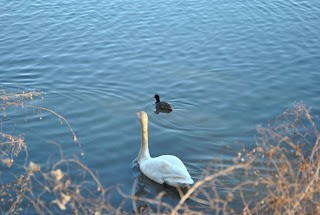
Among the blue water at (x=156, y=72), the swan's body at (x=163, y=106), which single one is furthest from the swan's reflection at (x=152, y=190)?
the swan's body at (x=163, y=106)

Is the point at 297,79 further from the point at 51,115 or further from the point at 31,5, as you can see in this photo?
the point at 31,5

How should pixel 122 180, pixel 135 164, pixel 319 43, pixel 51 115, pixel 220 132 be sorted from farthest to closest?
pixel 319 43, pixel 51 115, pixel 220 132, pixel 135 164, pixel 122 180

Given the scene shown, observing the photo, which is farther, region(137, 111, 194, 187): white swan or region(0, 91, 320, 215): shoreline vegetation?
region(137, 111, 194, 187): white swan

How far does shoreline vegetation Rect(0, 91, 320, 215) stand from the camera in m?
3.82

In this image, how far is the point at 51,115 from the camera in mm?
10055

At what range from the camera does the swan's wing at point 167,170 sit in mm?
7152

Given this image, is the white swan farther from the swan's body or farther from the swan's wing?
the swan's body

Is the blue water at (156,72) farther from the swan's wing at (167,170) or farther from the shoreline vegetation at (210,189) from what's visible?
the shoreline vegetation at (210,189)

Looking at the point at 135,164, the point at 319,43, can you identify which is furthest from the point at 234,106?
the point at 319,43

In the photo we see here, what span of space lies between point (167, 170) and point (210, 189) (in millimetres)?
833

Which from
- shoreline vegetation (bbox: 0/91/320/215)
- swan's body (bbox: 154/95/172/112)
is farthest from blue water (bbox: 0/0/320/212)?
shoreline vegetation (bbox: 0/91/320/215)

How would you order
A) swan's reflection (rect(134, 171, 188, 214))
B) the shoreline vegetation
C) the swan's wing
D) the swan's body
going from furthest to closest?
the swan's body → swan's reflection (rect(134, 171, 188, 214)) → the swan's wing → the shoreline vegetation

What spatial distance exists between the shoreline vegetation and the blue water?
1.59 feet

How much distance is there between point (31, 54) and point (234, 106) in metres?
7.27
